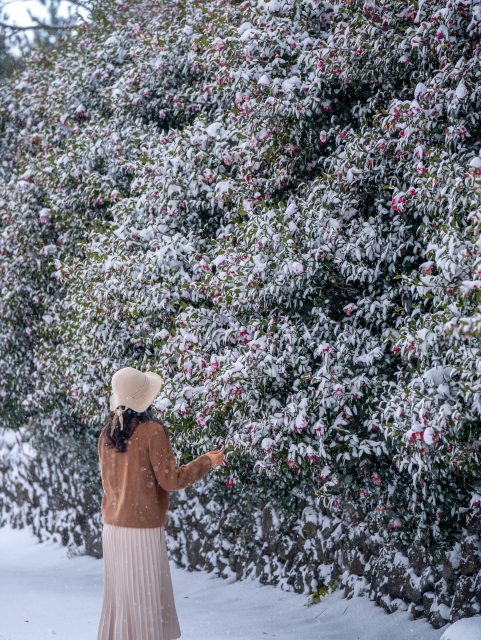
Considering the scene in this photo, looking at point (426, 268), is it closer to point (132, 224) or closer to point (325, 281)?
point (325, 281)

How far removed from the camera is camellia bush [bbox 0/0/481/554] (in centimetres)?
339

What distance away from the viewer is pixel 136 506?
10.8ft

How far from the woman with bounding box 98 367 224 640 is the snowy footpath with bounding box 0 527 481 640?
164cm

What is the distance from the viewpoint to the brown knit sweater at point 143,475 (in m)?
3.23

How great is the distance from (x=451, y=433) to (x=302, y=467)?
4.00 feet

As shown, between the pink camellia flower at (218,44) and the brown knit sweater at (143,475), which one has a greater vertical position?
the pink camellia flower at (218,44)

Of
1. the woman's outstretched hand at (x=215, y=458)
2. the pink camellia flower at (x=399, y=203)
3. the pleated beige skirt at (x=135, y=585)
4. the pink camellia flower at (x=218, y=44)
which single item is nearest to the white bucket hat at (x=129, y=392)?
the woman's outstretched hand at (x=215, y=458)

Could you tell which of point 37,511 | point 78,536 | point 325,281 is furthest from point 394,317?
point 37,511

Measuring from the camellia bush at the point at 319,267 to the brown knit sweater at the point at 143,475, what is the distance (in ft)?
2.68

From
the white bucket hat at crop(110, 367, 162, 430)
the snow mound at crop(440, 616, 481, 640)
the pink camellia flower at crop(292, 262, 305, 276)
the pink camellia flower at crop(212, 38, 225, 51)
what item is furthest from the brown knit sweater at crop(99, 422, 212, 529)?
the pink camellia flower at crop(212, 38, 225, 51)

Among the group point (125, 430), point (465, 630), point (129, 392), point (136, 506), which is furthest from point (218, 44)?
point (465, 630)

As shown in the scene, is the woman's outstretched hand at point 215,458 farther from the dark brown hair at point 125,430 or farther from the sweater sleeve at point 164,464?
the dark brown hair at point 125,430

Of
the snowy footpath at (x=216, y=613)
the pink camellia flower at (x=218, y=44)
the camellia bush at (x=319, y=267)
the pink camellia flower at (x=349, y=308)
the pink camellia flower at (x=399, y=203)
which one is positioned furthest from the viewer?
the pink camellia flower at (x=218, y=44)

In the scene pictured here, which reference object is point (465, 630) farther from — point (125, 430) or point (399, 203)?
point (399, 203)
